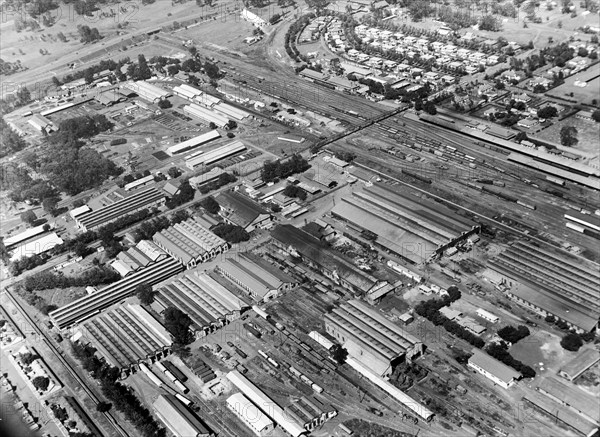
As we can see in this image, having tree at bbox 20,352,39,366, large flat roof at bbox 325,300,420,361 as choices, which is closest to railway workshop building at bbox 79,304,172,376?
tree at bbox 20,352,39,366

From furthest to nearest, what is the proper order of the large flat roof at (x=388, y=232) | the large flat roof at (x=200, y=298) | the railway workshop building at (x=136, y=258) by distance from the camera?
the railway workshop building at (x=136, y=258)
the large flat roof at (x=388, y=232)
the large flat roof at (x=200, y=298)

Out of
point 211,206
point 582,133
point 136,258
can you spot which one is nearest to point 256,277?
point 136,258

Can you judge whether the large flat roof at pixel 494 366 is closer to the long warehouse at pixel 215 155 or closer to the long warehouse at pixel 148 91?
the long warehouse at pixel 215 155

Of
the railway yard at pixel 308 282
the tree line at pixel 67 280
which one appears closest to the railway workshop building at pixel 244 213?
the railway yard at pixel 308 282

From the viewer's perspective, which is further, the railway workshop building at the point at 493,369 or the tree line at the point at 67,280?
the tree line at the point at 67,280

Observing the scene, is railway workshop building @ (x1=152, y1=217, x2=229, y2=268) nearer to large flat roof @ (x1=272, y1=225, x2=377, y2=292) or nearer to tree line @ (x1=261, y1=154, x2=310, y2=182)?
large flat roof @ (x1=272, y1=225, x2=377, y2=292)

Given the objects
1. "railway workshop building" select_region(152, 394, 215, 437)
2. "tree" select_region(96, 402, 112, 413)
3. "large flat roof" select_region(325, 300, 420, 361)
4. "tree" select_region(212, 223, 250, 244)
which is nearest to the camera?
"railway workshop building" select_region(152, 394, 215, 437)
